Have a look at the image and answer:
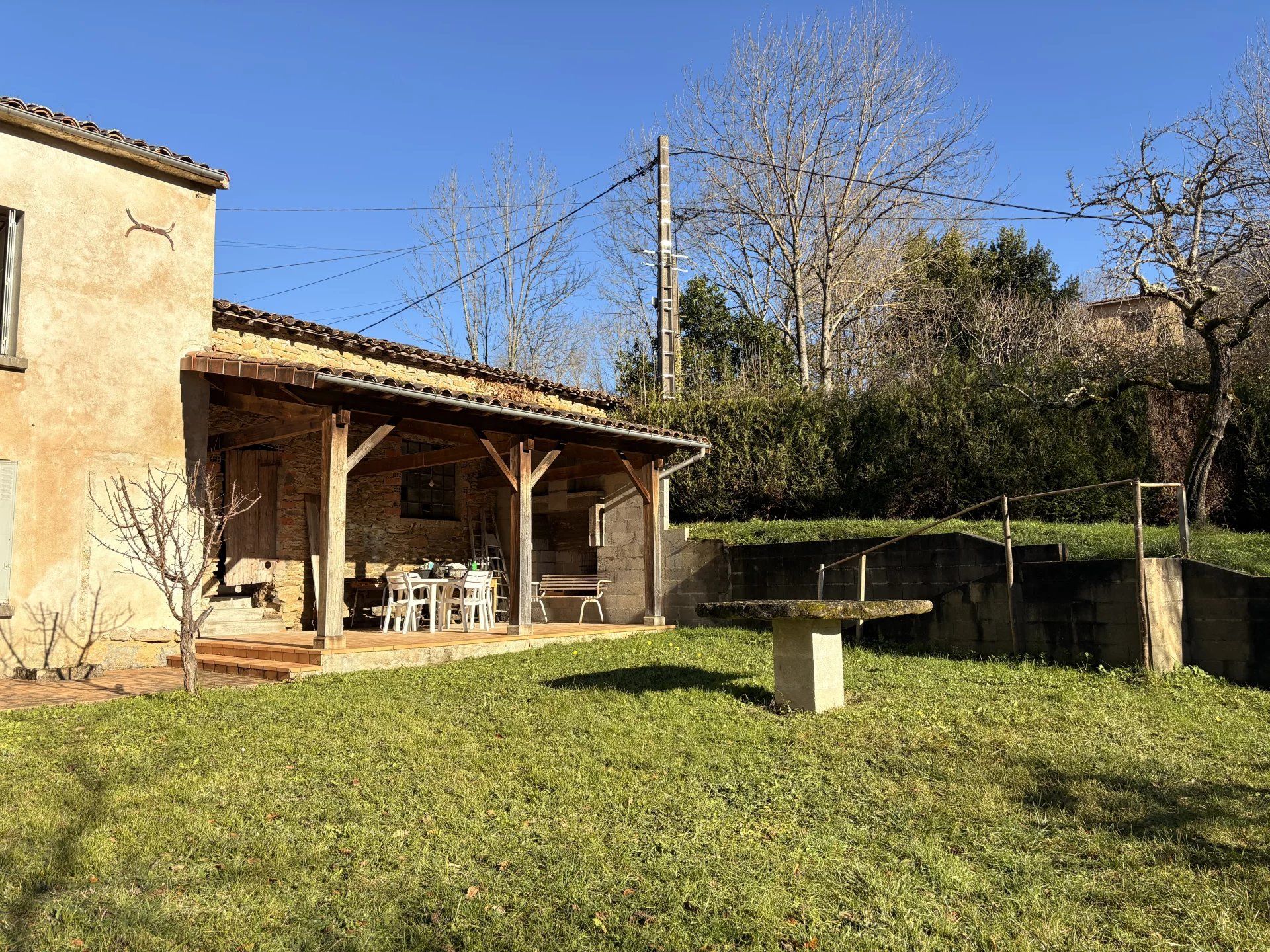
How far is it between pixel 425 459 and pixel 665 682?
534cm

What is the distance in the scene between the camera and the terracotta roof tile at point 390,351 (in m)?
10.8

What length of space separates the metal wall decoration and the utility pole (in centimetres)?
900

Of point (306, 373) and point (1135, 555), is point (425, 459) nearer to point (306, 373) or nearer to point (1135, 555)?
point (306, 373)

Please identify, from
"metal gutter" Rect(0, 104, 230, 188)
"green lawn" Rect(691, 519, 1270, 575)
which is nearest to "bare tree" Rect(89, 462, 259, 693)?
"metal gutter" Rect(0, 104, 230, 188)

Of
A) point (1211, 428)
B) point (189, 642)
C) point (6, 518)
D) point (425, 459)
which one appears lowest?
point (189, 642)

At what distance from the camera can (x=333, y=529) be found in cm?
878

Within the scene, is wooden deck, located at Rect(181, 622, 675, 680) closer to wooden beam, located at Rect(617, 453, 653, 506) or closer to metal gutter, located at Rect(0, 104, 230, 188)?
wooden beam, located at Rect(617, 453, 653, 506)

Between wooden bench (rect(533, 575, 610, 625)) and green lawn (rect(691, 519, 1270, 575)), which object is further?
wooden bench (rect(533, 575, 610, 625))

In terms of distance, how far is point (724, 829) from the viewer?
4371 mm

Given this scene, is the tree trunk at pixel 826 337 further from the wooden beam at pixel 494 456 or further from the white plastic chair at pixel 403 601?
the white plastic chair at pixel 403 601

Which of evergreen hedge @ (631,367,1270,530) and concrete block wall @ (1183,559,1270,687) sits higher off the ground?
evergreen hedge @ (631,367,1270,530)

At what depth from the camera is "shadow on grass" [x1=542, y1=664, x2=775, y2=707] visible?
713 centimetres

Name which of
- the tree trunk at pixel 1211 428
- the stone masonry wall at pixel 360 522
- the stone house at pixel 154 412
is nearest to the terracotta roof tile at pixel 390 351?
the stone house at pixel 154 412

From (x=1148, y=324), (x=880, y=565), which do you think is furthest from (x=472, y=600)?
(x=1148, y=324)
